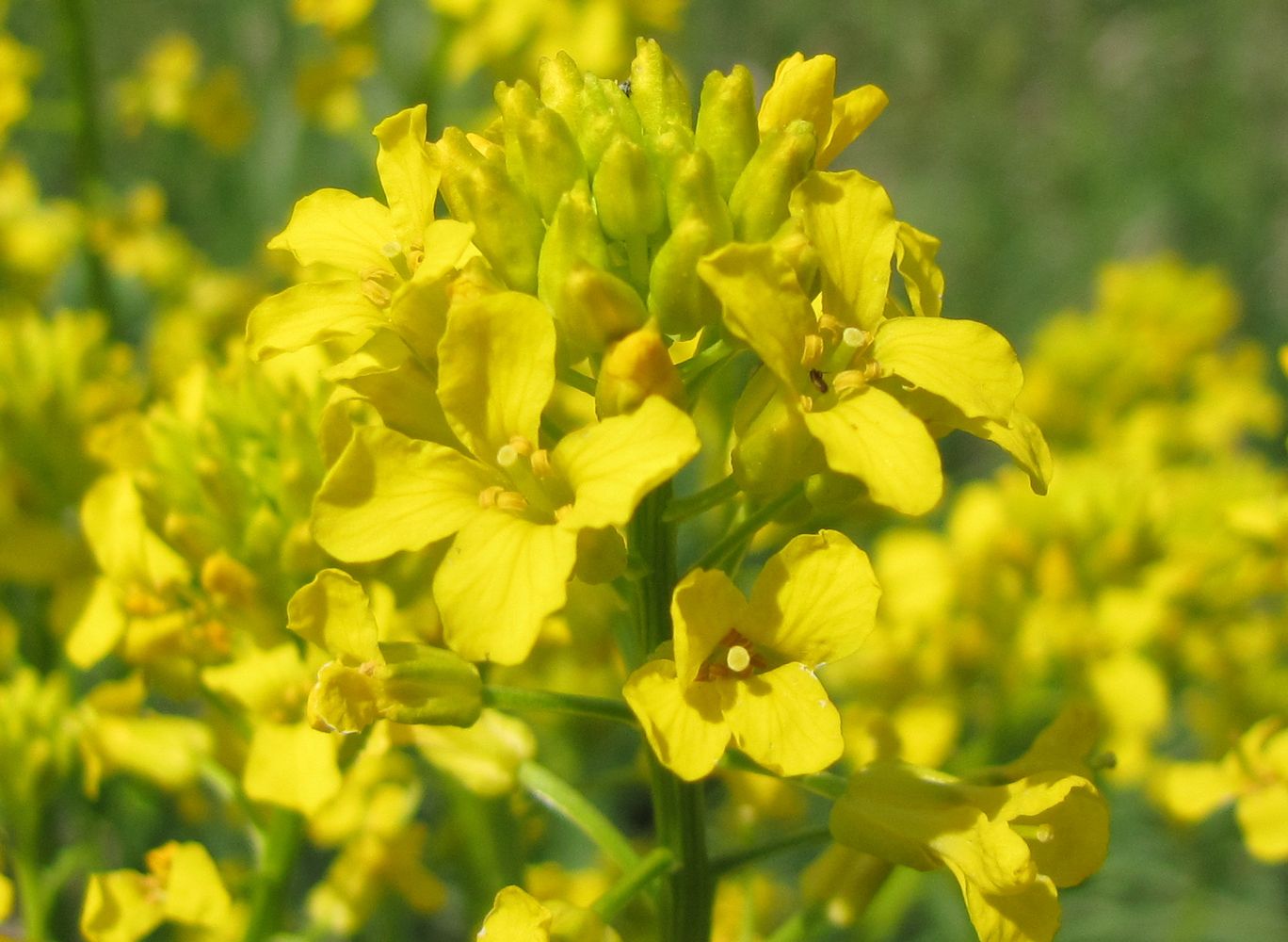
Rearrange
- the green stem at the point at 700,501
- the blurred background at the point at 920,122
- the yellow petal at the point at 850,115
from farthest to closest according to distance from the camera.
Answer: the blurred background at the point at 920,122
the yellow petal at the point at 850,115
the green stem at the point at 700,501

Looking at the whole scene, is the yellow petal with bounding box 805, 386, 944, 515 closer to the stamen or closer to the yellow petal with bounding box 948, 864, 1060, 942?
the stamen

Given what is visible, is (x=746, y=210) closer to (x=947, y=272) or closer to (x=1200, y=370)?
(x=1200, y=370)

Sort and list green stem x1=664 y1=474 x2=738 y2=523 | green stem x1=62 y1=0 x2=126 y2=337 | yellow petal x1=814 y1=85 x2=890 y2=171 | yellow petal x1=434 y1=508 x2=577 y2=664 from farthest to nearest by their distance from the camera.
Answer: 1. green stem x1=62 y1=0 x2=126 y2=337
2. yellow petal x1=814 y1=85 x2=890 y2=171
3. green stem x1=664 y1=474 x2=738 y2=523
4. yellow petal x1=434 y1=508 x2=577 y2=664

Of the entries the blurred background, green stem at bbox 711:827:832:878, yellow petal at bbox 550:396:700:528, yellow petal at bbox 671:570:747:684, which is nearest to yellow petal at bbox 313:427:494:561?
yellow petal at bbox 550:396:700:528

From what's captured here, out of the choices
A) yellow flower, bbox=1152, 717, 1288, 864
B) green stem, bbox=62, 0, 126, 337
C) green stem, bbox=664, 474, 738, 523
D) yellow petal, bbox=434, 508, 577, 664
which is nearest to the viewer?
yellow petal, bbox=434, 508, 577, 664

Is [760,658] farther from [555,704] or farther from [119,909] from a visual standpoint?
[119,909]

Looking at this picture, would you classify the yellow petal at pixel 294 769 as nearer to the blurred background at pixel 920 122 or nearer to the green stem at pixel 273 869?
the green stem at pixel 273 869

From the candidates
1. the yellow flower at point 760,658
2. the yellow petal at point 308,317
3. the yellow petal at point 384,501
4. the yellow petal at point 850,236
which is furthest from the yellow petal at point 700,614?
the yellow petal at point 308,317
